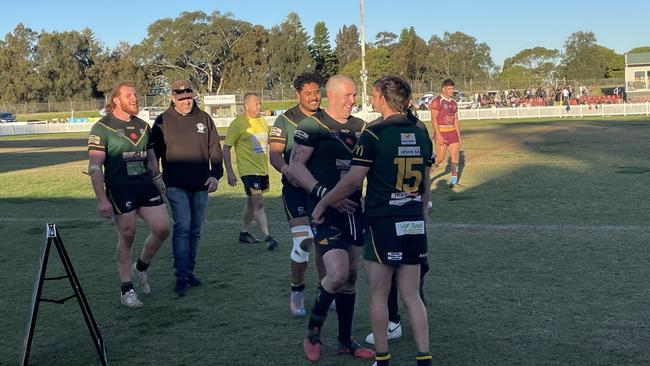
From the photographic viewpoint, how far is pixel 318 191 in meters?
4.78

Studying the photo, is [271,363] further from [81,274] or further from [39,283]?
[81,274]

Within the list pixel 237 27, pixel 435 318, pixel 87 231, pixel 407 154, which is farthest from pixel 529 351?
pixel 237 27

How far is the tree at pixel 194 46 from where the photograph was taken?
94.8 meters

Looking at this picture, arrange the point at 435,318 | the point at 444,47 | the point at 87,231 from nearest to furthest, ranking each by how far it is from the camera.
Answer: the point at 435,318 < the point at 87,231 < the point at 444,47

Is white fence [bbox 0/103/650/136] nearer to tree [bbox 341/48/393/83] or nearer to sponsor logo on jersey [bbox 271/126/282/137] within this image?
sponsor logo on jersey [bbox 271/126/282/137]

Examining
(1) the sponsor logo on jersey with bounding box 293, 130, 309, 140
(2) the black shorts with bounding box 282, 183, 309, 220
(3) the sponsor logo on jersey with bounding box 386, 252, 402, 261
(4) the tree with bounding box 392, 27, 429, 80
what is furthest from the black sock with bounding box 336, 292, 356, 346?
(4) the tree with bounding box 392, 27, 429, 80

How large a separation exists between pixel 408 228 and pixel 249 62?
302 ft

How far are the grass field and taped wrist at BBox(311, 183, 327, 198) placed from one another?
3.83 feet

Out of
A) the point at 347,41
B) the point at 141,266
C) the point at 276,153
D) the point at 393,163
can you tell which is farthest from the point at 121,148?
the point at 347,41

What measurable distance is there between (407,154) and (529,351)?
1.74m

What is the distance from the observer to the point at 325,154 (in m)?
5.02

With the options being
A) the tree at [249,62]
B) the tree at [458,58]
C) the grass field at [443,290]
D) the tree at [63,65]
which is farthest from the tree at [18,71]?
the grass field at [443,290]

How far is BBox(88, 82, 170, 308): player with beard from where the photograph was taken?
6.07 m

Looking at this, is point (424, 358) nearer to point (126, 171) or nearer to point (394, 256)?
point (394, 256)
